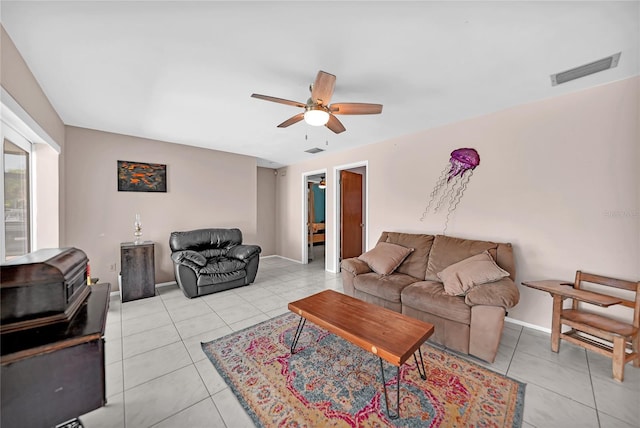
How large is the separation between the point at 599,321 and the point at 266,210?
5.93 m

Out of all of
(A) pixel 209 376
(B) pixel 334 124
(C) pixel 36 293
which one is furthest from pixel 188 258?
(B) pixel 334 124

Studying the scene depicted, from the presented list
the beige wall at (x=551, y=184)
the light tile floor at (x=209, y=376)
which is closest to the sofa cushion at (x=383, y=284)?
the light tile floor at (x=209, y=376)

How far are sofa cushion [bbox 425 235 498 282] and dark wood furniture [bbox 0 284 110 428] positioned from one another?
2.96 metres

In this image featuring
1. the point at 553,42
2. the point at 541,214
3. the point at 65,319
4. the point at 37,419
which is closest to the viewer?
the point at 37,419

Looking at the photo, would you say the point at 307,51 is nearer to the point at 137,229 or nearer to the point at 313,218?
the point at 137,229

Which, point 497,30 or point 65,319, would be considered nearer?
point 65,319

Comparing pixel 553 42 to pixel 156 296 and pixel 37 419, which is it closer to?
pixel 37 419

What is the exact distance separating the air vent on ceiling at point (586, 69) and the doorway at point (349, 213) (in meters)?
2.69

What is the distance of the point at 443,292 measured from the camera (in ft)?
7.89

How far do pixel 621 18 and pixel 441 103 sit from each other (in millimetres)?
1259

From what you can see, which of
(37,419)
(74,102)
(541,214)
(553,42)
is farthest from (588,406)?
(74,102)

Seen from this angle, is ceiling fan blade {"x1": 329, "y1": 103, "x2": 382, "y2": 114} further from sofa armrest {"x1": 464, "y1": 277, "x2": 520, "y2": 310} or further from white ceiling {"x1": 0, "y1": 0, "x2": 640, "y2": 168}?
sofa armrest {"x1": 464, "y1": 277, "x2": 520, "y2": 310}

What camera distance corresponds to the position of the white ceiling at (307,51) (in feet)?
4.74

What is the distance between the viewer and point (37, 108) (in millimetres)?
2215
